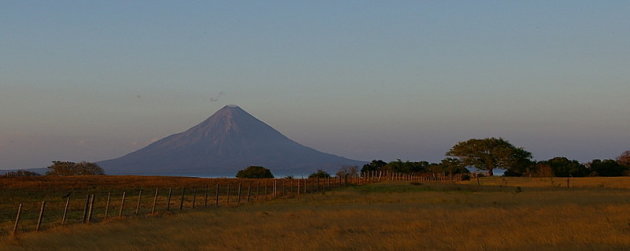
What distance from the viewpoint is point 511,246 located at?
20312mm

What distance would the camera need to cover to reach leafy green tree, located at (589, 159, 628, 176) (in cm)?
11688

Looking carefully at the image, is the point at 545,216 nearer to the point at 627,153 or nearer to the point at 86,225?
the point at 86,225

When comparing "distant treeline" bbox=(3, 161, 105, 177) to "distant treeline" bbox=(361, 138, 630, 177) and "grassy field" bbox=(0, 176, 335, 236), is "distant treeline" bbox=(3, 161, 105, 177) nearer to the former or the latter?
"distant treeline" bbox=(361, 138, 630, 177)

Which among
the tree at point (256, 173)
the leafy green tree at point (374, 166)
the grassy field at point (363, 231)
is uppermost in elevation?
the leafy green tree at point (374, 166)

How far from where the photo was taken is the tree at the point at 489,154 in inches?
5017

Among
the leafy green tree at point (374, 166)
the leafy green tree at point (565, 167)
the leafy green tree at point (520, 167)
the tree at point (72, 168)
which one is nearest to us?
the leafy green tree at point (565, 167)

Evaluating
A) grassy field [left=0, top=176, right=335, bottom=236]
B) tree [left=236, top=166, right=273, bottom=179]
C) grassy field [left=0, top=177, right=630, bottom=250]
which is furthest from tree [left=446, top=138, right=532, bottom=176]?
grassy field [left=0, top=177, right=630, bottom=250]

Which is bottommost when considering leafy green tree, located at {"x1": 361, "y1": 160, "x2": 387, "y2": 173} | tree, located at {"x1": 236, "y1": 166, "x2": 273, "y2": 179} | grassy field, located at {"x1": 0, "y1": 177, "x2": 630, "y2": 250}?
grassy field, located at {"x1": 0, "y1": 177, "x2": 630, "y2": 250}

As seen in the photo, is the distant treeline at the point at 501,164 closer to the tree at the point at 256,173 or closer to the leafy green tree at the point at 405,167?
the leafy green tree at the point at 405,167

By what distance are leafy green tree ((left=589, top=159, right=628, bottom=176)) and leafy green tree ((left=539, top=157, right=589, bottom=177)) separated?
201 centimetres

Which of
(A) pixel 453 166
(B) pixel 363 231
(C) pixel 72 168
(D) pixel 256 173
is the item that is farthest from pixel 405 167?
(B) pixel 363 231

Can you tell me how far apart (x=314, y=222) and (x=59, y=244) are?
391 inches

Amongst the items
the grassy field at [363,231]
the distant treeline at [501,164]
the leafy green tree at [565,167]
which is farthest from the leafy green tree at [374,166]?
the grassy field at [363,231]

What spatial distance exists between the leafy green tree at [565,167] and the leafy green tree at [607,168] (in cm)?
201
